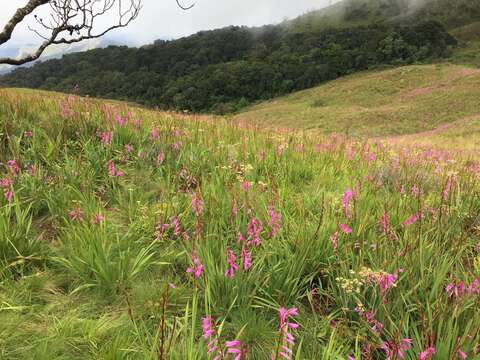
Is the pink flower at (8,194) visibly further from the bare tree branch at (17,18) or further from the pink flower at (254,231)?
the bare tree branch at (17,18)

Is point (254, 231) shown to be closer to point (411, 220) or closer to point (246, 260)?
point (246, 260)

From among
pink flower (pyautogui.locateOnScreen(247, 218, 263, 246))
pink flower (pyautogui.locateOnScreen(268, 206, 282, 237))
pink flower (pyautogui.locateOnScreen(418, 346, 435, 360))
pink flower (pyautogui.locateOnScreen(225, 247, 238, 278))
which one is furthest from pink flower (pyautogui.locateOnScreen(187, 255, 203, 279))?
pink flower (pyautogui.locateOnScreen(418, 346, 435, 360))

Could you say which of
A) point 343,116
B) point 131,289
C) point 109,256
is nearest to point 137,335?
point 131,289

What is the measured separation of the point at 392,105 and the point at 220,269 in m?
50.8

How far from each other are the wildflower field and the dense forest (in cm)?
7407

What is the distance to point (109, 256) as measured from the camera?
2.73m

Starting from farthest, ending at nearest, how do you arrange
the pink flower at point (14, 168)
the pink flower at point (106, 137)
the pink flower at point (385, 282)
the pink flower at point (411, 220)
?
the pink flower at point (106, 137) → the pink flower at point (14, 168) → the pink flower at point (411, 220) → the pink flower at point (385, 282)

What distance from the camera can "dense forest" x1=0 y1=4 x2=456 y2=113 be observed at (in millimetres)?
94750

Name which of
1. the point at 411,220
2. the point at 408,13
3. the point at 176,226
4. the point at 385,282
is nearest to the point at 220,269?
the point at 176,226

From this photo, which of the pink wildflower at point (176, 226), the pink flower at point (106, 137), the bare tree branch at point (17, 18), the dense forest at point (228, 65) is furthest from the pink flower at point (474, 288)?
the dense forest at point (228, 65)

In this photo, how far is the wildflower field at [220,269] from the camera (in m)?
1.96

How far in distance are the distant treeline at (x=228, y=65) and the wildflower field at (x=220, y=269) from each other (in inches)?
3443

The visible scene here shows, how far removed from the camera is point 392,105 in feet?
156

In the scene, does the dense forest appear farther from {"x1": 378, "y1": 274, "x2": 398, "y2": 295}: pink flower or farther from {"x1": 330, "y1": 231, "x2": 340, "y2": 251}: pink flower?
{"x1": 378, "y1": 274, "x2": 398, "y2": 295}: pink flower
